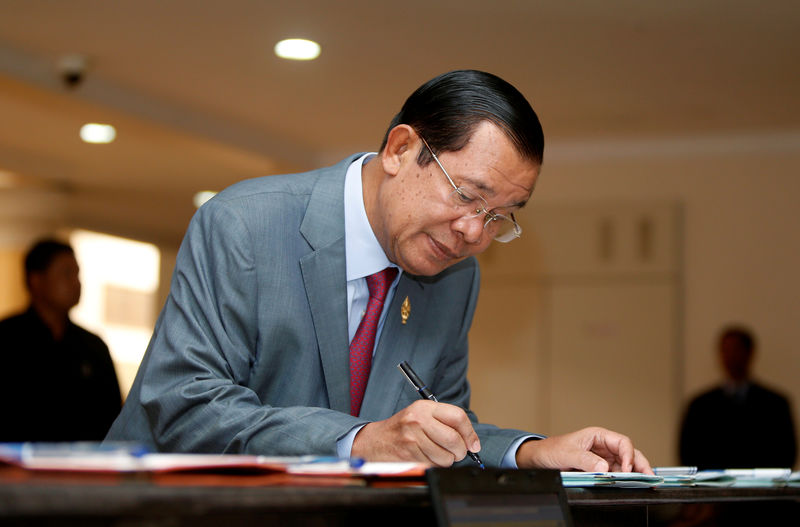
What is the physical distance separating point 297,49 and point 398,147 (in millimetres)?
3181

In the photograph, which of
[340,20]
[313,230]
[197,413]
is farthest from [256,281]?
[340,20]

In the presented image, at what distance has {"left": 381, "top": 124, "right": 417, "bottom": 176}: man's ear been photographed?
1567 mm

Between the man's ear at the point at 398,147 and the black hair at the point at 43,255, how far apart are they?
293 cm

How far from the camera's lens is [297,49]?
4.61m

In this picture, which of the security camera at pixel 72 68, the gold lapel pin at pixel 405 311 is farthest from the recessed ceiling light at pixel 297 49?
the gold lapel pin at pixel 405 311

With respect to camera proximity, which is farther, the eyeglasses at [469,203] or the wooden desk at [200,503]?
the eyeglasses at [469,203]

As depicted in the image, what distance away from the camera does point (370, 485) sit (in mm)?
902

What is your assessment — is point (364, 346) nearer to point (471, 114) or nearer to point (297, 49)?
point (471, 114)

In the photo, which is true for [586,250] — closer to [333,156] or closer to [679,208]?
[679,208]

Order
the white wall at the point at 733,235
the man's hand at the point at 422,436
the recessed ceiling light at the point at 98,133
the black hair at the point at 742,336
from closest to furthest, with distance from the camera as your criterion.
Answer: the man's hand at the point at 422,436
the black hair at the point at 742,336
the white wall at the point at 733,235
the recessed ceiling light at the point at 98,133

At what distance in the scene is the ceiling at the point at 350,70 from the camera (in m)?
4.12

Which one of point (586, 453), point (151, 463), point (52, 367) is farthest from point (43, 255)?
point (151, 463)

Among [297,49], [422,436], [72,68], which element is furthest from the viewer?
[72,68]

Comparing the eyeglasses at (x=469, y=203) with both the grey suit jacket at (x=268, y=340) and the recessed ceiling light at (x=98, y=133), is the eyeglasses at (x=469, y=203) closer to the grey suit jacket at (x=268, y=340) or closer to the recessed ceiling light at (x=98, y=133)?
the grey suit jacket at (x=268, y=340)
